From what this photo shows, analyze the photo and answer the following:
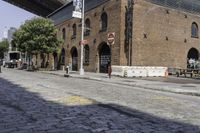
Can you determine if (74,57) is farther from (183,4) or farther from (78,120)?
(78,120)

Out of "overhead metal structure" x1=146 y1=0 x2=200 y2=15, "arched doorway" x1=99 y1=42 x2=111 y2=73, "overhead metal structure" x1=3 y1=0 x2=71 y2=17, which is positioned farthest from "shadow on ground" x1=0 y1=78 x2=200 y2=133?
"overhead metal structure" x1=3 y1=0 x2=71 y2=17

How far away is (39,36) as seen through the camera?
1786 inches

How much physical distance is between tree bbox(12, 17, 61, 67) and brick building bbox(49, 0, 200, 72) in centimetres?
322

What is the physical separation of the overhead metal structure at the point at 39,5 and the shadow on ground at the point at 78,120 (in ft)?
170

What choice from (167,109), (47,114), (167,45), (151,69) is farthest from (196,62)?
(47,114)

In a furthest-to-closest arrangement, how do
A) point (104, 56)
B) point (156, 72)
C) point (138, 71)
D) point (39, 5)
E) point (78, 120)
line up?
point (39, 5) < point (104, 56) < point (156, 72) < point (138, 71) < point (78, 120)

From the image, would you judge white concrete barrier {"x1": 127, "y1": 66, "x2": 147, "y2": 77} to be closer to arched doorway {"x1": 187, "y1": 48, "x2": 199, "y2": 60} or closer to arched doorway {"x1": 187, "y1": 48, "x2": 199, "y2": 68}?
arched doorway {"x1": 187, "y1": 48, "x2": 199, "y2": 68}

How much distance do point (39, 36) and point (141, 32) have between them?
15.0 m

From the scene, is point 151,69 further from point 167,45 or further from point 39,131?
point 39,131

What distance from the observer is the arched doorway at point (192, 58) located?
41.7 metres

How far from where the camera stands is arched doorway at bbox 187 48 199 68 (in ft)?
137

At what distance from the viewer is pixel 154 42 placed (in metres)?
37.3

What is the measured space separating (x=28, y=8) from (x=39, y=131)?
61.3 m

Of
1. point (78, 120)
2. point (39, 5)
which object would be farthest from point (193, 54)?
point (78, 120)
